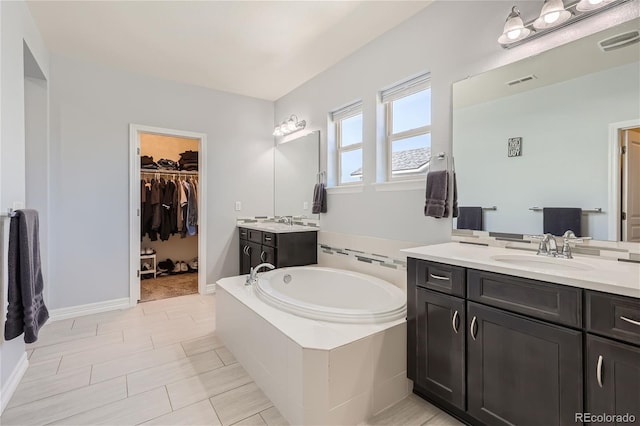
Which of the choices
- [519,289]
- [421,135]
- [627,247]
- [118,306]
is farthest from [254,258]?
[627,247]

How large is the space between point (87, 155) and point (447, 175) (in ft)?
11.2


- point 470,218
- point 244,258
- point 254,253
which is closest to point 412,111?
point 470,218

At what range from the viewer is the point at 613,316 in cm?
108

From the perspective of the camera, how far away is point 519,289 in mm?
1314

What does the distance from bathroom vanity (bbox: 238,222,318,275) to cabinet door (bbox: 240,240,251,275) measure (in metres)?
0.03

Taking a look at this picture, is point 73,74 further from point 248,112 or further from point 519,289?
point 519,289

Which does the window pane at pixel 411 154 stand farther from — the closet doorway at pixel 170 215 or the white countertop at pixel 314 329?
the closet doorway at pixel 170 215

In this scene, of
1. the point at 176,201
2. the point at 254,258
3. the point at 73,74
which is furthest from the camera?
the point at 176,201

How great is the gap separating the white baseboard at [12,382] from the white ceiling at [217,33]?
2522 millimetres

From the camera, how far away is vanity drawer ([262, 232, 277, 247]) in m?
3.23

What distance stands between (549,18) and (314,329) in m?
2.08

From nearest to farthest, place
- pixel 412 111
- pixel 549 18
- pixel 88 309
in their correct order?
pixel 549 18 < pixel 412 111 < pixel 88 309

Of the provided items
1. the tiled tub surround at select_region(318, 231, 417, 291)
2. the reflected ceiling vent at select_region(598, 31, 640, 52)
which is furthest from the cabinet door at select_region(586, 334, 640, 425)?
the reflected ceiling vent at select_region(598, 31, 640, 52)

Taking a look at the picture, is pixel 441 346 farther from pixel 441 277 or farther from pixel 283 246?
pixel 283 246
